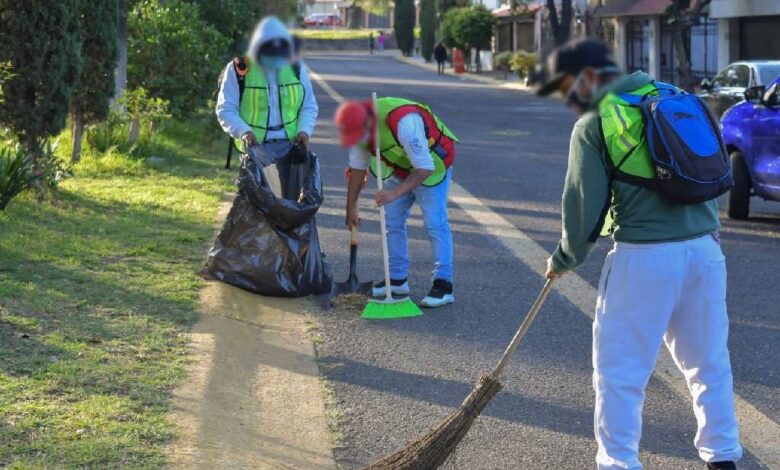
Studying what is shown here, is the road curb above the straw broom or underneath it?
above

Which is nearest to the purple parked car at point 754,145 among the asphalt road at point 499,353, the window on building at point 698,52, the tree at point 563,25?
the asphalt road at point 499,353

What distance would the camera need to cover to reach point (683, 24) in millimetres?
33875

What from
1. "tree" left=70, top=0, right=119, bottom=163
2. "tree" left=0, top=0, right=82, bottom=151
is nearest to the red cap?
"tree" left=0, top=0, right=82, bottom=151

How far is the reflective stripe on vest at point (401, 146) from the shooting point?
7.02 m

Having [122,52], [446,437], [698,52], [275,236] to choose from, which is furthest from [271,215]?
[698,52]

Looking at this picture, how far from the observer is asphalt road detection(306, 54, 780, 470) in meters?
5.48

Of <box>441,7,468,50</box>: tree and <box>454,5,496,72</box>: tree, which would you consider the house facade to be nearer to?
<box>454,5,496,72</box>: tree

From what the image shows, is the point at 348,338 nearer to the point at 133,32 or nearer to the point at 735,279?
the point at 735,279

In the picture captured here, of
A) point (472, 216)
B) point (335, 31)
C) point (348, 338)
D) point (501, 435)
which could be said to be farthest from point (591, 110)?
point (472, 216)

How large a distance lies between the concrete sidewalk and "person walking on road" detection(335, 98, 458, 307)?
30.0 inches

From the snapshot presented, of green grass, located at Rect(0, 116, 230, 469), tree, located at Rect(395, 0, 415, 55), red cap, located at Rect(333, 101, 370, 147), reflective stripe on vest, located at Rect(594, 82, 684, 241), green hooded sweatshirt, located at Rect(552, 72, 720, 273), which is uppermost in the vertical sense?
tree, located at Rect(395, 0, 415, 55)

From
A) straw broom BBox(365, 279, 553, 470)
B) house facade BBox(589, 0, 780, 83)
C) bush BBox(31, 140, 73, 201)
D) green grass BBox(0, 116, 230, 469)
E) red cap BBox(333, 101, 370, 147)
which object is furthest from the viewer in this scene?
house facade BBox(589, 0, 780, 83)

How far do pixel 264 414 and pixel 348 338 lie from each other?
1.62 metres

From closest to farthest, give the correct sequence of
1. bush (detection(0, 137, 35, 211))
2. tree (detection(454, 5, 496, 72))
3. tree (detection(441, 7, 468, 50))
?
bush (detection(0, 137, 35, 211)) < tree (detection(454, 5, 496, 72)) < tree (detection(441, 7, 468, 50))
